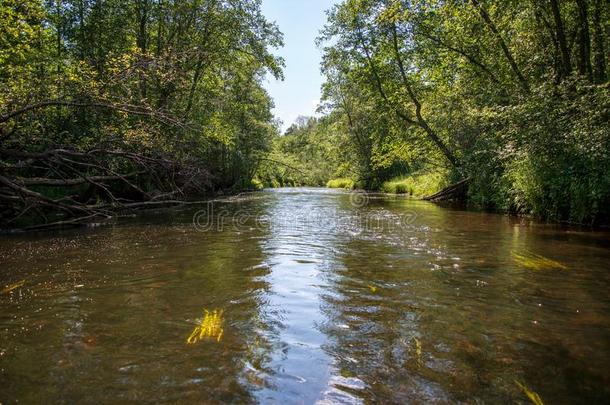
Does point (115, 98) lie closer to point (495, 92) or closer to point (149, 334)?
point (149, 334)

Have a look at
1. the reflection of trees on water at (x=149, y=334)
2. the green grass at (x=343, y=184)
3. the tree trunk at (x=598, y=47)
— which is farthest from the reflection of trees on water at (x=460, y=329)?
the green grass at (x=343, y=184)

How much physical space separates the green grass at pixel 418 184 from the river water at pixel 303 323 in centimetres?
1934

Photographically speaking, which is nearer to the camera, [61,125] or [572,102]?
[572,102]

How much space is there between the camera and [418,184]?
32.9 meters

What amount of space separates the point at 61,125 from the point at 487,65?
19.8 meters

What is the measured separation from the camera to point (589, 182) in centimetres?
1216

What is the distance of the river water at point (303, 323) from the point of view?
332 cm

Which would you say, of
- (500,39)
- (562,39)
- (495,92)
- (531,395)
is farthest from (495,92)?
(531,395)

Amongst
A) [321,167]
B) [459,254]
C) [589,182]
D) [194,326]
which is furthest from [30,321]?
[321,167]

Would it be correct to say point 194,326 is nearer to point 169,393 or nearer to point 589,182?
point 169,393

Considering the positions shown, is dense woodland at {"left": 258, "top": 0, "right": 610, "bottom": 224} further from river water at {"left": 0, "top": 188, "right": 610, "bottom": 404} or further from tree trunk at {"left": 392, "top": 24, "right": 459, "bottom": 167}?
river water at {"left": 0, "top": 188, "right": 610, "bottom": 404}

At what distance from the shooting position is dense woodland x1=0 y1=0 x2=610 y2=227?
1204 centimetres

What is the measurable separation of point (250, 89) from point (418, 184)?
17.0 meters

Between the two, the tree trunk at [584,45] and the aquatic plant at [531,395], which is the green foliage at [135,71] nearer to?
the aquatic plant at [531,395]
